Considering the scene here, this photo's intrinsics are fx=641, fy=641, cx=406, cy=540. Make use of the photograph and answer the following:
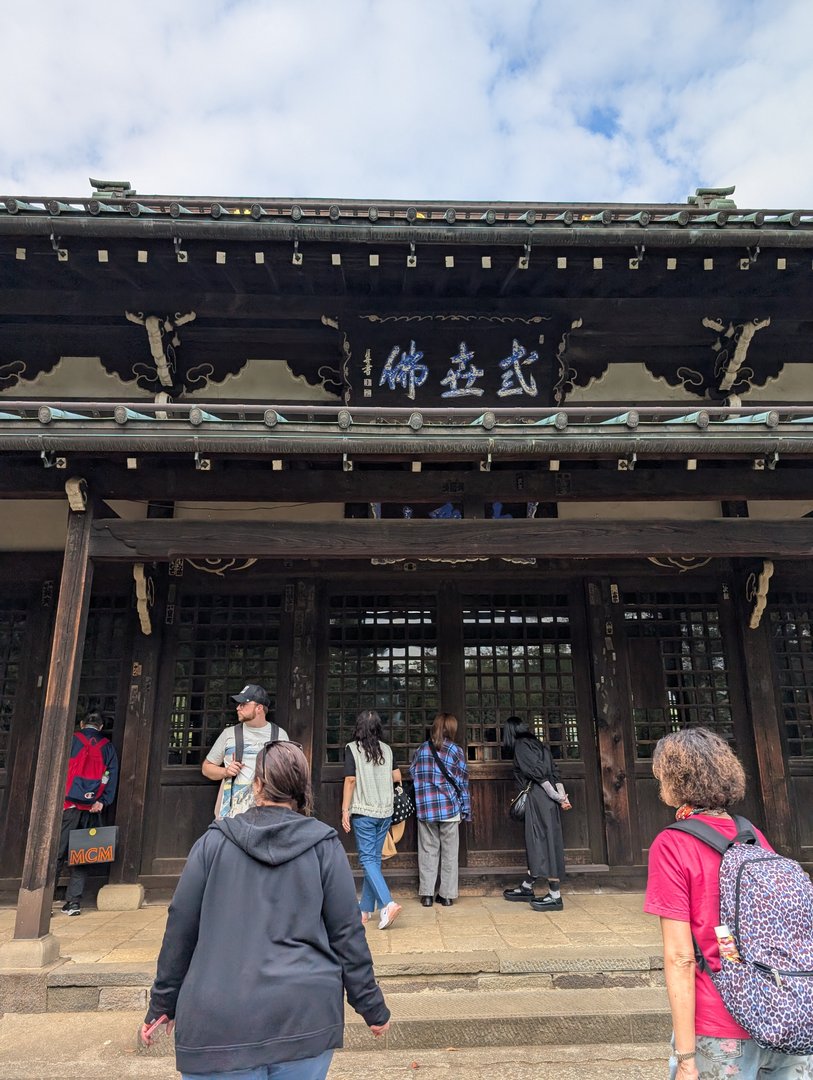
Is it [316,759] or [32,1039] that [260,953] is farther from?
[316,759]

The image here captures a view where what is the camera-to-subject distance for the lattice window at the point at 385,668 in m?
7.29

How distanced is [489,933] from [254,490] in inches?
171

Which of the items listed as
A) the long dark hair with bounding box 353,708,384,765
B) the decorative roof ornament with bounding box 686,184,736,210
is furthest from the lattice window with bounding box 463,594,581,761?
the decorative roof ornament with bounding box 686,184,736,210

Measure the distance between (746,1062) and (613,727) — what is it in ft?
17.6

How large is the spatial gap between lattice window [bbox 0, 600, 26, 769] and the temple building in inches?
1.4

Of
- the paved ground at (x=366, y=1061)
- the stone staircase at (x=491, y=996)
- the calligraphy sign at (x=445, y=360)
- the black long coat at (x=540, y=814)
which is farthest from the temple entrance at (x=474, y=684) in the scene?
the paved ground at (x=366, y=1061)

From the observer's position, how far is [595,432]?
5.32 m

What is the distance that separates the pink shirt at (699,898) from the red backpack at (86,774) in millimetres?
6126

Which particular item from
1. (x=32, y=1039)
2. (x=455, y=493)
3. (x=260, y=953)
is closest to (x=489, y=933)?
(x=32, y=1039)

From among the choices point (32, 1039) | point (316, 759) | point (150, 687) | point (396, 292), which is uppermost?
point (396, 292)

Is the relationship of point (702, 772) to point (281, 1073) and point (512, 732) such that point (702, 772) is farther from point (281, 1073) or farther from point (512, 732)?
point (512, 732)

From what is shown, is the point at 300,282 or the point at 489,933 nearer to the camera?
the point at 489,933

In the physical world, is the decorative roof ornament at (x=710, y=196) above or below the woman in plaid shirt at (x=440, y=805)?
above

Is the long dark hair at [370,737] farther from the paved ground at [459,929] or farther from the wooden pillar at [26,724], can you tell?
the wooden pillar at [26,724]
